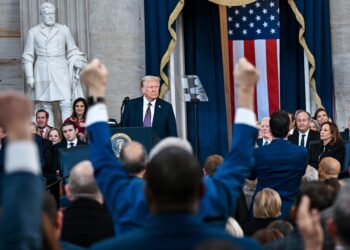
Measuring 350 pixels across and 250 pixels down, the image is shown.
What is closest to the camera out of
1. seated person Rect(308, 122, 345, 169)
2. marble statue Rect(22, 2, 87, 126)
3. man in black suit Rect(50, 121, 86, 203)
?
seated person Rect(308, 122, 345, 169)

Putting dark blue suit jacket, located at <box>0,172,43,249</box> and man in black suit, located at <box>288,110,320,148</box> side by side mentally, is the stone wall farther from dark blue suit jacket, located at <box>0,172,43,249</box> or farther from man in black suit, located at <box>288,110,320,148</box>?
dark blue suit jacket, located at <box>0,172,43,249</box>

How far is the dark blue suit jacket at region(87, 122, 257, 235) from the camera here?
373 centimetres

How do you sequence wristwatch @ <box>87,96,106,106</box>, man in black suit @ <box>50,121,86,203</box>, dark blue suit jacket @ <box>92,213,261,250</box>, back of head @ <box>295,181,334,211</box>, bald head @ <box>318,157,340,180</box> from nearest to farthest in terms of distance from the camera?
dark blue suit jacket @ <box>92,213,261,250</box>
wristwatch @ <box>87,96,106,106</box>
back of head @ <box>295,181,334,211</box>
bald head @ <box>318,157,340,180</box>
man in black suit @ <box>50,121,86,203</box>

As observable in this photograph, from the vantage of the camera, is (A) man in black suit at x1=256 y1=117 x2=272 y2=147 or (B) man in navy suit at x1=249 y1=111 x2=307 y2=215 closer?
(B) man in navy suit at x1=249 y1=111 x2=307 y2=215

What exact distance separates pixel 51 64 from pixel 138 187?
368 inches

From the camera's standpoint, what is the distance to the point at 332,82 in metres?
14.4

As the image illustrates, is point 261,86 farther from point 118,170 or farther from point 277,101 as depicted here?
point 118,170

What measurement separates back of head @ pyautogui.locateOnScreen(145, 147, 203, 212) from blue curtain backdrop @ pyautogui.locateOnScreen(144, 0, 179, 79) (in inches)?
440

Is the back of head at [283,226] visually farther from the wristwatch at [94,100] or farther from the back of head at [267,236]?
the wristwatch at [94,100]

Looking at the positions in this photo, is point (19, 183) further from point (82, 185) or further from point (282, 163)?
point (282, 163)

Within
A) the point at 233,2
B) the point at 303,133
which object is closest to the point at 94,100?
the point at 303,133

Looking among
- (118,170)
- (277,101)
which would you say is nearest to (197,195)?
(118,170)

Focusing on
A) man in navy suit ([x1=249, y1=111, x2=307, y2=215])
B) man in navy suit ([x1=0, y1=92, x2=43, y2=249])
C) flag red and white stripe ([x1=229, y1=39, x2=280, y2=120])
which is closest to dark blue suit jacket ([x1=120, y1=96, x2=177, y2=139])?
man in navy suit ([x1=249, y1=111, x2=307, y2=215])

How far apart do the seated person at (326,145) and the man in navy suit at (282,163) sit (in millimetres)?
2752
